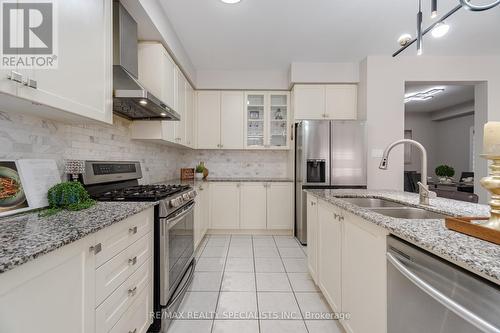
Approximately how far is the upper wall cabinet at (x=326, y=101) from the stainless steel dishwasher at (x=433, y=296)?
2.83 metres

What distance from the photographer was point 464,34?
8.73 feet

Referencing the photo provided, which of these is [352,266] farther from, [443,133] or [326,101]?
[443,133]

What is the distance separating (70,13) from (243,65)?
2697 mm

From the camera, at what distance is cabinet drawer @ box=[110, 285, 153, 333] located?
3.67 feet

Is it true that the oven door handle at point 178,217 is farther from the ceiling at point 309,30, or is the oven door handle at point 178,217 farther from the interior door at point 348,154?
the interior door at point 348,154

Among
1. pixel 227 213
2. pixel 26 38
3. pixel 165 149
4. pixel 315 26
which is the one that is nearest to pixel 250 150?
pixel 227 213

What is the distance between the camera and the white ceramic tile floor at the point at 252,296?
1.58 m

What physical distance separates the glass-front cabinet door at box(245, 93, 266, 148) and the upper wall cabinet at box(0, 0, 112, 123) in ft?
8.34

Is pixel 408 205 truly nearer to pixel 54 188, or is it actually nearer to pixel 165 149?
pixel 54 188

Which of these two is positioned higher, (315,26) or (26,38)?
(315,26)

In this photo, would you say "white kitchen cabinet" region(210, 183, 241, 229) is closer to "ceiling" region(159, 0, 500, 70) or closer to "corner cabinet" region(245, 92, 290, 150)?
"corner cabinet" region(245, 92, 290, 150)

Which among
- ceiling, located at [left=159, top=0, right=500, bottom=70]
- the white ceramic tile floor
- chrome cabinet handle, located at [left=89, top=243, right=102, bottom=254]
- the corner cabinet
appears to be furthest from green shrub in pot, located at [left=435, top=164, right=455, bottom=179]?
chrome cabinet handle, located at [left=89, top=243, right=102, bottom=254]

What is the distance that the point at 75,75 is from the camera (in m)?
1.14

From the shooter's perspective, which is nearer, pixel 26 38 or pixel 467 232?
pixel 467 232
